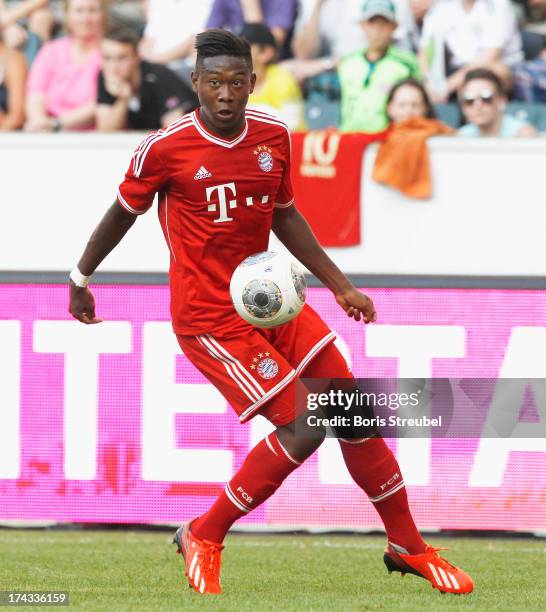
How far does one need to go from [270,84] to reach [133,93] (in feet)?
3.18

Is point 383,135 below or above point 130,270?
above

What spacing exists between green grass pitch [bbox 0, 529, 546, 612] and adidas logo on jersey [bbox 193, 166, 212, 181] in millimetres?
1575

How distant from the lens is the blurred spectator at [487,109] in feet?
28.8

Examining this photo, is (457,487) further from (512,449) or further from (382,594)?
(382,594)

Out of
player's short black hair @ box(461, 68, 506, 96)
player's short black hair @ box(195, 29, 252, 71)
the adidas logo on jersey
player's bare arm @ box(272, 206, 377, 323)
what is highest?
player's short black hair @ box(195, 29, 252, 71)

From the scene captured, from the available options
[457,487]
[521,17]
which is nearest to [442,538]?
[457,487]

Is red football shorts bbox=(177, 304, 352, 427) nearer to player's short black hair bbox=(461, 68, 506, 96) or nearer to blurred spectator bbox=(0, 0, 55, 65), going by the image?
player's short black hair bbox=(461, 68, 506, 96)

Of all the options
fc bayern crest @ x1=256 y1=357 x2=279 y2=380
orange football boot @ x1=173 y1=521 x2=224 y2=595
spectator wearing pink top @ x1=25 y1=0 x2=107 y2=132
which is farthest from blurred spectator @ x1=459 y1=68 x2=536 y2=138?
orange football boot @ x1=173 y1=521 x2=224 y2=595

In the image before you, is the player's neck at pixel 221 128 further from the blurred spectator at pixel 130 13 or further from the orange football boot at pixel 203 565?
the blurred spectator at pixel 130 13

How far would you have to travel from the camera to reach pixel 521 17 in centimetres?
1006

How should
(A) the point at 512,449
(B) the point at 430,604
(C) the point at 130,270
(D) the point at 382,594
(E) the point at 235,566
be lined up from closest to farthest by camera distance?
1. (B) the point at 430,604
2. (D) the point at 382,594
3. (E) the point at 235,566
4. (A) the point at 512,449
5. (C) the point at 130,270

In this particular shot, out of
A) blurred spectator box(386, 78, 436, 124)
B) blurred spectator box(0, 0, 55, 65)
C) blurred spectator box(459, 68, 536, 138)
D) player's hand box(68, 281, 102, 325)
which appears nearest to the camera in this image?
player's hand box(68, 281, 102, 325)

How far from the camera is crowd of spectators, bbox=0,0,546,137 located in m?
9.01

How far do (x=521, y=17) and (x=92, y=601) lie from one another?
656cm
